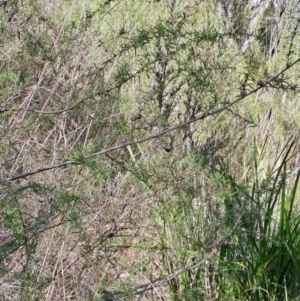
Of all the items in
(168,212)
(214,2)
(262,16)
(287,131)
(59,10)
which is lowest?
(287,131)

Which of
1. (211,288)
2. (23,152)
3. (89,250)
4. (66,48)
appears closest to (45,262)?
(89,250)

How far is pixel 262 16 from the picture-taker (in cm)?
346

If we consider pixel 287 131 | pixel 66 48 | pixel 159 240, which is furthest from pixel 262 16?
pixel 159 240

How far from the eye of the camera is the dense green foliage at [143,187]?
2357 millimetres

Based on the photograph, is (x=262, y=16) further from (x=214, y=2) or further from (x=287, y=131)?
(x=287, y=131)

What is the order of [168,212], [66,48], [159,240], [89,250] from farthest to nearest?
[66,48] < [159,240] < [168,212] < [89,250]

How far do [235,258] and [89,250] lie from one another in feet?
2.16

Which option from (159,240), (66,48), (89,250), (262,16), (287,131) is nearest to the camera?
(89,250)

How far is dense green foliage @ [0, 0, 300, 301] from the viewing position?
7.73 feet

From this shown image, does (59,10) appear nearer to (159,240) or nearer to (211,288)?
(159,240)

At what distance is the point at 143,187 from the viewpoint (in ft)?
8.80

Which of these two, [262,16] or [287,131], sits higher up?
[262,16]

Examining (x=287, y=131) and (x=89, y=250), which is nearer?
(x=89, y=250)

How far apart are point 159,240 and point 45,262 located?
57 centimetres
